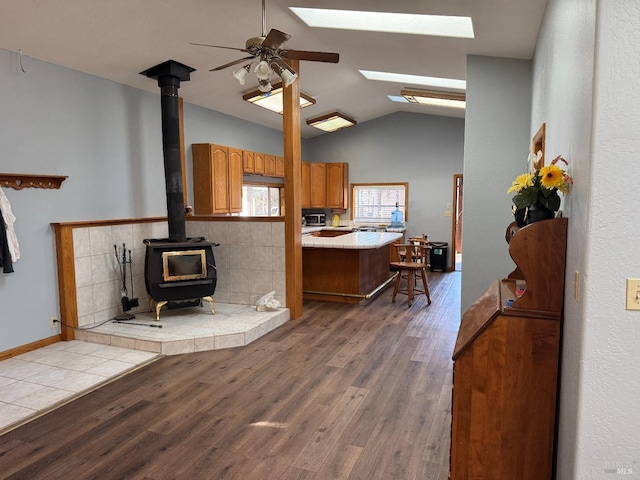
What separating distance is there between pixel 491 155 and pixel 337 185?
17.1 ft

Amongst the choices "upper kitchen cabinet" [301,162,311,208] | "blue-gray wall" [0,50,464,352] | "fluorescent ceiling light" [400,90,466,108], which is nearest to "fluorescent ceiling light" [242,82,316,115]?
"blue-gray wall" [0,50,464,352]

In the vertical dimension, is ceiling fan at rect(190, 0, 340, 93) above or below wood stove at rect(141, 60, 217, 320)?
above

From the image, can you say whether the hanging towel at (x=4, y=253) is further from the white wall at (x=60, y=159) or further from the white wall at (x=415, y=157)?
the white wall at (x=415, y=157)

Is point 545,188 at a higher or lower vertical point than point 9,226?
higher

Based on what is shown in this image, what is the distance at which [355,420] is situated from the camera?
8.84 feet

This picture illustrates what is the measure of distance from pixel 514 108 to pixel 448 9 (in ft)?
4.09

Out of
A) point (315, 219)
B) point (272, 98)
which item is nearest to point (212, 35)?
point (272, 98)

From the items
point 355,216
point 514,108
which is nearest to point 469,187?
point 514,108

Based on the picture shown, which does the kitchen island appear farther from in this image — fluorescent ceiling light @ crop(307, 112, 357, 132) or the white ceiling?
fluorescent ceiling light @ crop(307, 112, 357, 132)

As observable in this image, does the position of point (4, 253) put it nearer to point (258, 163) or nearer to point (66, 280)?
point (66, 280)

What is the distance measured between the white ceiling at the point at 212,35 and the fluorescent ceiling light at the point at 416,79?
0.43m

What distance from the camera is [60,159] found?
401cm

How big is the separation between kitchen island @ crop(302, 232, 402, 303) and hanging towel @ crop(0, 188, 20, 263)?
3.10m

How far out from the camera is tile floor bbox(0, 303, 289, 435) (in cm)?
297
